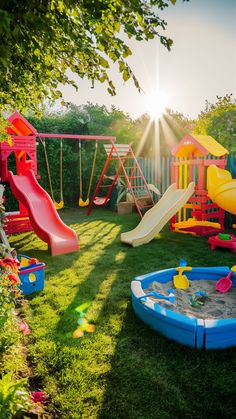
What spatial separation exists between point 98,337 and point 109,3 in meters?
2.67

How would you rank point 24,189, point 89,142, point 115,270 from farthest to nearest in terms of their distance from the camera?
point 89,142 → point 24,189 → point 115,270

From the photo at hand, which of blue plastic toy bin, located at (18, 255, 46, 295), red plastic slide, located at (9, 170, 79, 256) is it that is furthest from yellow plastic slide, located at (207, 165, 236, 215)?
blue plastic toy bin, located at (18, 255, 46, 295)

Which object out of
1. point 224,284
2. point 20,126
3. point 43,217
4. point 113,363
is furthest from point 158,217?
point 113,363

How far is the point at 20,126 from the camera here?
789 cm

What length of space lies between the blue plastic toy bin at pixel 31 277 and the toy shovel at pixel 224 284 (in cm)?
218

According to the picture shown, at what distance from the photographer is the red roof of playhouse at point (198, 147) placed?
713 centimetres

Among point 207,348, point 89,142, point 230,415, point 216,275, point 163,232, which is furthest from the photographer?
point 89,142

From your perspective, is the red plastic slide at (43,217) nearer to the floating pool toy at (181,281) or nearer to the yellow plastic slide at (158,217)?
the yellow plastic slide at (158,217)

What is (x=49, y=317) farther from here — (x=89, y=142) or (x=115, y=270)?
(x=89, y=142)

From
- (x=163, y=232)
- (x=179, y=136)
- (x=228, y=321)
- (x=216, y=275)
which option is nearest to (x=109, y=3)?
(x=228, y=321)

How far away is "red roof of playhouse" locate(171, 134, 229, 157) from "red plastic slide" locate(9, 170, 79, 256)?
3470mm

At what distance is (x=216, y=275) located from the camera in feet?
13.0

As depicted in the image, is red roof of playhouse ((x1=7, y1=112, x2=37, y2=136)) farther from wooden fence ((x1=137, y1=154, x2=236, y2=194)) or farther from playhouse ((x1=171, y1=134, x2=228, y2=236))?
wooden fence ((x1=137, y1=154, x2=236, y2=194))

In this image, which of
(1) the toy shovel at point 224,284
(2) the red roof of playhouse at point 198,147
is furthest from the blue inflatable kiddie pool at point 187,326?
(2) the red roof of playhouse at point 198,147
